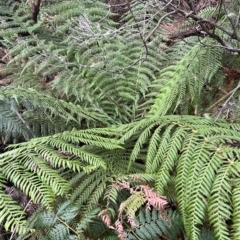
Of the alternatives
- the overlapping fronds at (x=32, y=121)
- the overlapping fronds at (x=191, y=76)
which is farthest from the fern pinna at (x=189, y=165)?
the overlapping fronds at (x=32, y=121)

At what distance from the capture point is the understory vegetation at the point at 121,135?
136 cm

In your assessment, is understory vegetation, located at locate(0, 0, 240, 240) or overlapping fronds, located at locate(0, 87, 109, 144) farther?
overlapping fronds, located at locate(0, 87, 109, 144)

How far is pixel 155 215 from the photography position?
1433 millimetres

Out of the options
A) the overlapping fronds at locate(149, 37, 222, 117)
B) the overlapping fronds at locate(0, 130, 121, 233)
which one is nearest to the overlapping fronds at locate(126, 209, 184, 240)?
the overlapping fronds at locate(0, 130, 121, 233)

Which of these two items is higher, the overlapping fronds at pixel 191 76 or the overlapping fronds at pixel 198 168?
the overlapping fronds at pixel 191 76

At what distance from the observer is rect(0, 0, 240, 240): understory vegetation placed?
1359 mm

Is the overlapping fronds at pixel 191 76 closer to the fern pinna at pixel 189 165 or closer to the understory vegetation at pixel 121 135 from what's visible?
the understory vegetation at pixel 121 135

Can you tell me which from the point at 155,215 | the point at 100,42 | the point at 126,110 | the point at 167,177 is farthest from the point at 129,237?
the point at 100,42

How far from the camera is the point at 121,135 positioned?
173 cm

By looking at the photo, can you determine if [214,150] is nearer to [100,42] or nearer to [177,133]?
[177,133]

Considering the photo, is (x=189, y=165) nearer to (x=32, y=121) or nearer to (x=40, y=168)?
(x=40, y=168)

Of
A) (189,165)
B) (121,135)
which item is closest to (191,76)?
(121,135)

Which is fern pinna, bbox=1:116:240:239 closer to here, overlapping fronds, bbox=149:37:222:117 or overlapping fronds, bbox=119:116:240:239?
overlapping fronds, bbox=119:116:240:239

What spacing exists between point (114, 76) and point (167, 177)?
3.19 feet
